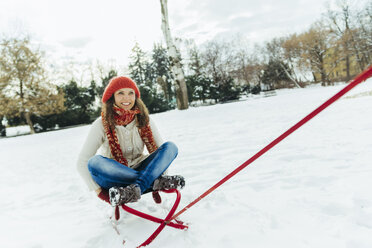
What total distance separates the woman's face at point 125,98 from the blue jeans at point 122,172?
502 millimetres

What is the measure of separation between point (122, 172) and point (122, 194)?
0.22 meters

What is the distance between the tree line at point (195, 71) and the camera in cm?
1777

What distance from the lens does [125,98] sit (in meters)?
2.06

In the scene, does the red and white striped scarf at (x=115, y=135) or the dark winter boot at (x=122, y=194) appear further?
the red and white striped scarf at (x=115, y=135)

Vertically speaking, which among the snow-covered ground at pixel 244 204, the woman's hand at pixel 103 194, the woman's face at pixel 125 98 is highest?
the woman's face at pixel 125 98

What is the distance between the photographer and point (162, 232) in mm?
1720

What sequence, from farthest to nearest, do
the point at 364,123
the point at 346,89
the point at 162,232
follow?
the point at 364,123 < the point at 162,232 < the point at 346,89

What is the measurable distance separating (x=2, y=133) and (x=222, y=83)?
20.3 m

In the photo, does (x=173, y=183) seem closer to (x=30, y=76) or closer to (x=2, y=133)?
(x=30, y=76)

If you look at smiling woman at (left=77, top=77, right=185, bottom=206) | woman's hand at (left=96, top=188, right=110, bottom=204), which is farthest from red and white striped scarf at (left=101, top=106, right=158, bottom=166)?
woman's hand at (left=96, top=188, right=110, bottom=204)

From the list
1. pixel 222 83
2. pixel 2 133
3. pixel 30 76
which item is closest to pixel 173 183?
pixel 30 76

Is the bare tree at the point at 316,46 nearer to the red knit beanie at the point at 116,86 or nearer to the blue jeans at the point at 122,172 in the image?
the red knit beanie at the point at 116,86

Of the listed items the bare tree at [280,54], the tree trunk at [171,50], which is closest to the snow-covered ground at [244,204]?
the tree trunk at [171,50]

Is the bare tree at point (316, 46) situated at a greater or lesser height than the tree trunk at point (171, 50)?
greater
